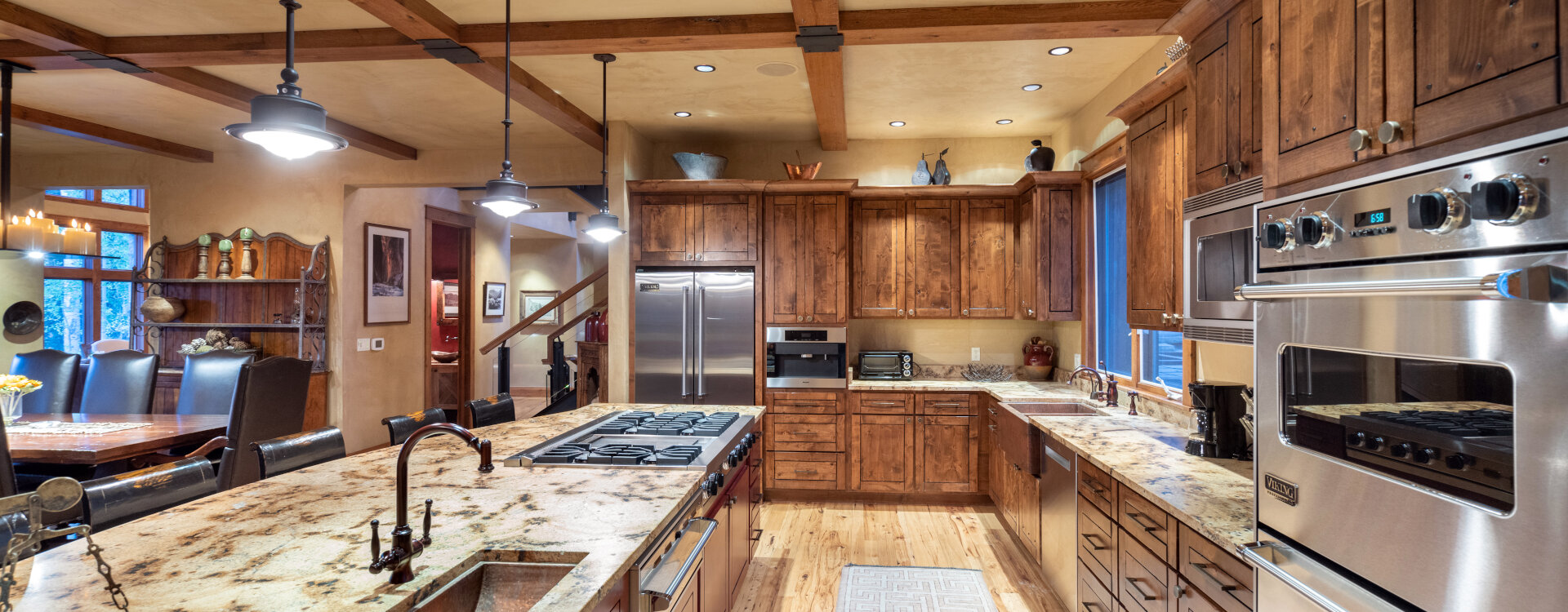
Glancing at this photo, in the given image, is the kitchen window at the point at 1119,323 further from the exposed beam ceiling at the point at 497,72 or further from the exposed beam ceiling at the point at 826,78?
the exposed beam ceiling at the point at 497,72

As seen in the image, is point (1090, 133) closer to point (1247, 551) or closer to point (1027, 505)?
point (1027, 505)

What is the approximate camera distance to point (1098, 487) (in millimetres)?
2521

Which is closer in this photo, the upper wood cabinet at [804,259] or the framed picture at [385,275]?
the upper wood cabinet at [804,259]

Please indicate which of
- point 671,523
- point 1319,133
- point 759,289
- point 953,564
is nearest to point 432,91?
point 759,289

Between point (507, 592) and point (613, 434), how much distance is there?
134 cm

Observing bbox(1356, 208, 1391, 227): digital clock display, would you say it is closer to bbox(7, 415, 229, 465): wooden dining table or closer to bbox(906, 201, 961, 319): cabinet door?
bbox(906, 201, 961, 319): cabinet door

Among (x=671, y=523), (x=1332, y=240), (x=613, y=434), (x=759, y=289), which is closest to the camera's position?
(x=1332, y=240)

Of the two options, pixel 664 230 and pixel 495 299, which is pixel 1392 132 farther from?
pixel 495 299

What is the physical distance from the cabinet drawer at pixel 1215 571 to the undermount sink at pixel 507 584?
1.47 m

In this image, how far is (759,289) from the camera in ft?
15.7

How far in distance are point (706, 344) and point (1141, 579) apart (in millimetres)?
3131

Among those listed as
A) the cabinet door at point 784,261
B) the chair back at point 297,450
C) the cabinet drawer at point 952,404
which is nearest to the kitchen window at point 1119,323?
the cabinet drawer at point 952,404

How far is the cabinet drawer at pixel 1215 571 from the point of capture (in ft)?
5.09

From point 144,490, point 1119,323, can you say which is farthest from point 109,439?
point 1119,323
